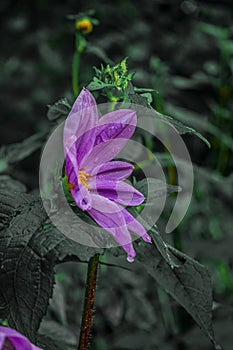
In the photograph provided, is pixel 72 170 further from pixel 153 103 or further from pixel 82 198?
pixel 153 103

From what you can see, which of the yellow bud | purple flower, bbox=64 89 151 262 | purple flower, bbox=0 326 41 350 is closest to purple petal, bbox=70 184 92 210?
purple flower, bbox=64 89 151 262

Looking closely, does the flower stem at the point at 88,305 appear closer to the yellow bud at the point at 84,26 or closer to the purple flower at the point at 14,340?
the purple flower at the point at 14,340

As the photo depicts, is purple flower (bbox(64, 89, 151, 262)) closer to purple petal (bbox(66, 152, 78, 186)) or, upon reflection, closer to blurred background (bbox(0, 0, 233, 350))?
purple petal (bbox(66, 152, 78, 186))

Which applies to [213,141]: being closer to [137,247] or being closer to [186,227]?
[186,227]

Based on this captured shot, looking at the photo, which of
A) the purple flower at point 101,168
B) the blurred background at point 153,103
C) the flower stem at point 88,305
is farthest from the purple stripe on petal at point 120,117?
the blurred background at point 153,103

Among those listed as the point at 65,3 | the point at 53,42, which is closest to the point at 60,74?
the point at 65,3
